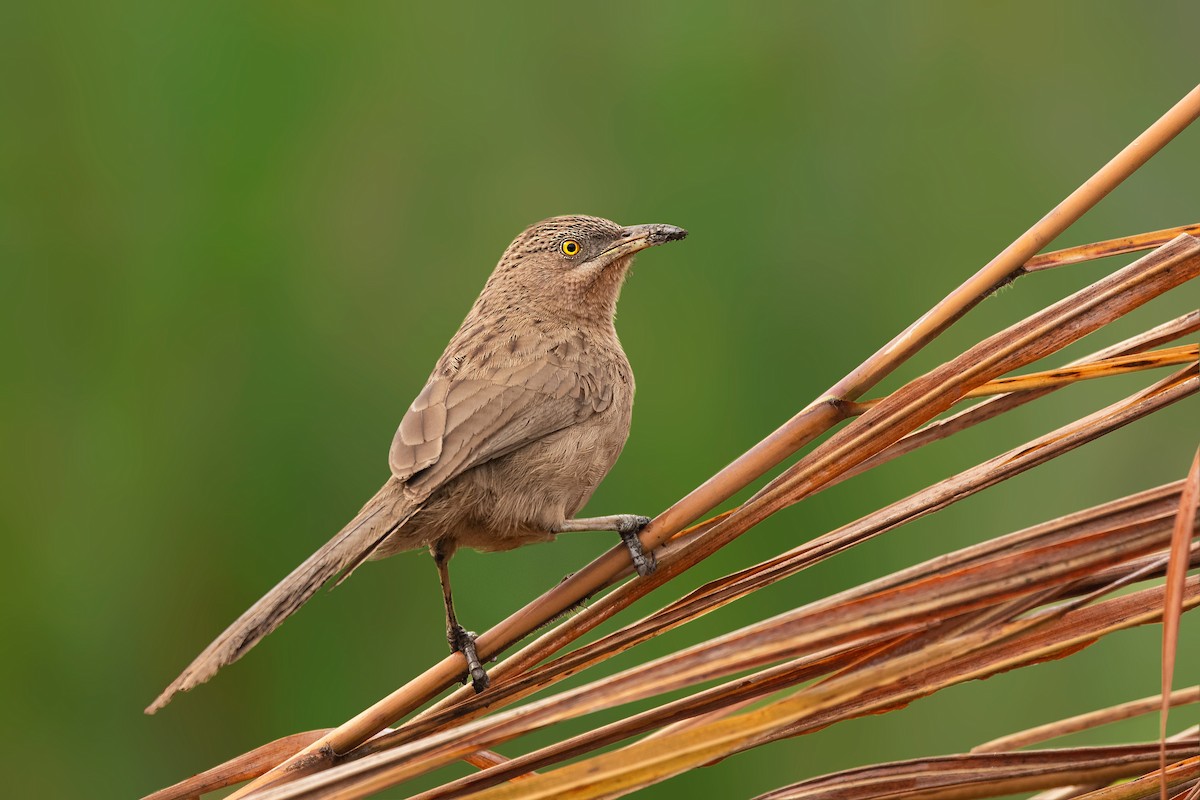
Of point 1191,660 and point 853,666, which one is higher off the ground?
point 853,666

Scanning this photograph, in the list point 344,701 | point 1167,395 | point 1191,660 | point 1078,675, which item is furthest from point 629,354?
point 1167,395

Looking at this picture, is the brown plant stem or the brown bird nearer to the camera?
the brown plant stem

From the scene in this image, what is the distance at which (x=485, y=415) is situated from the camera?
9.89ft

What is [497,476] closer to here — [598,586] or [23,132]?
[598,586]

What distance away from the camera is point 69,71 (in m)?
4.89

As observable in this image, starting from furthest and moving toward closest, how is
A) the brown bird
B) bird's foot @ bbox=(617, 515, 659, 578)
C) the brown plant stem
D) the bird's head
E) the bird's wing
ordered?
the bird's head < the bird's wing < the brown bird < bird's foot @ bbox=(617, 515, 659, 578) < the brown plant stem

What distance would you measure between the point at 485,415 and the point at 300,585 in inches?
29.1

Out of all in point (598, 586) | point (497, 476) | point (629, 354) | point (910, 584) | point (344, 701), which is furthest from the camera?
point (629, 354)

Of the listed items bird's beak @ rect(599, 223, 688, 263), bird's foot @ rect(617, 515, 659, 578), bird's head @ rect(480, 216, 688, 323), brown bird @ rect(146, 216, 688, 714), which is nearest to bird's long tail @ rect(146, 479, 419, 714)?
brown bird @ rect(146, 216, 688, 714)

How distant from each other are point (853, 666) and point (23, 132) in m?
4.54

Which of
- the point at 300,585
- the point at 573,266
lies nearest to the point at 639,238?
the point at 573,266

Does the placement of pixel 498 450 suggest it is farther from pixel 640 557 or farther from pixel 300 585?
pixel 640 557

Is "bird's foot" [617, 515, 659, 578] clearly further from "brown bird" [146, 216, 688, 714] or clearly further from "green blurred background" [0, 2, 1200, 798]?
"green blurred background" [0, 2, 1200, 798]

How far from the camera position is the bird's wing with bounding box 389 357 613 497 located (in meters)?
2.89
